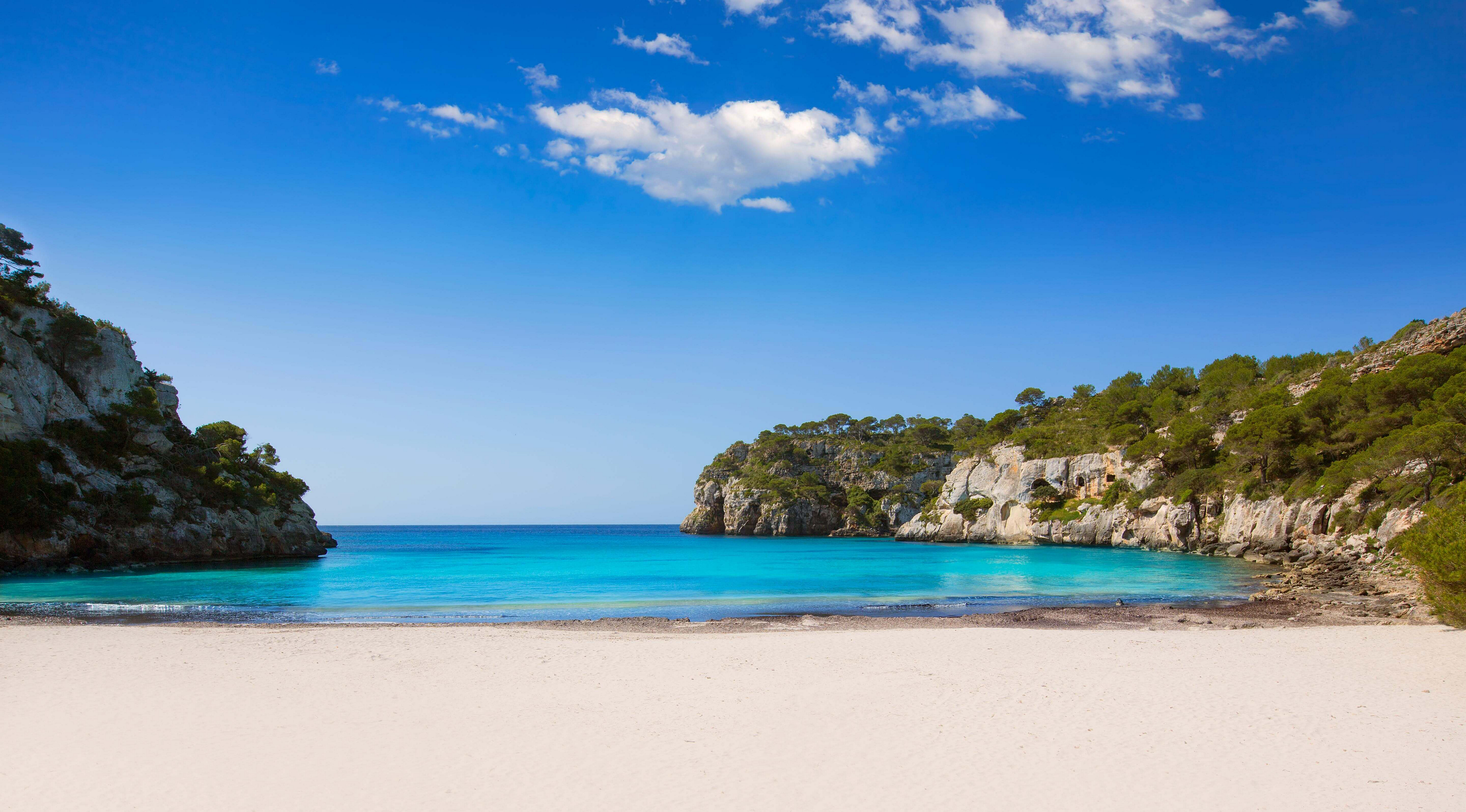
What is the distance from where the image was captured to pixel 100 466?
39.9 metres

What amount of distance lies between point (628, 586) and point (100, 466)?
104 ft

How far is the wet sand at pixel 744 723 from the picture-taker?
6.34 meters

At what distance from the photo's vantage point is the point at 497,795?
630 centimetres

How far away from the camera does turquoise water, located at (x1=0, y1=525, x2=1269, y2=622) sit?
23.2 meters

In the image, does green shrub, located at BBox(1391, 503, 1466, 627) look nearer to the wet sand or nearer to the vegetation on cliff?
the wet sand

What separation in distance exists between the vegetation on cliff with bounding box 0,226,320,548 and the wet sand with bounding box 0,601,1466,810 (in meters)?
27.7

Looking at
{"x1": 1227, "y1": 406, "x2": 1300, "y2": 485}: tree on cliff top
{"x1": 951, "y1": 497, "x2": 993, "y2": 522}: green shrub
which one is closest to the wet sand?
{"x1": 1227, "y1": 406, "x2": 1300, "y2": 485}: tree on cliff top

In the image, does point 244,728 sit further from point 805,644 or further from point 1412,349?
point 1412,349

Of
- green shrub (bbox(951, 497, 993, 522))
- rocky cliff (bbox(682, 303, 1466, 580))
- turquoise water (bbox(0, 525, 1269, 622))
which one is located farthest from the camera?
green shrub (bbox(951, 497, 993, 522))

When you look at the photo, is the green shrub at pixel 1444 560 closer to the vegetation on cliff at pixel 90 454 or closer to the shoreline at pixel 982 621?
the shoreline at pixel 982 621

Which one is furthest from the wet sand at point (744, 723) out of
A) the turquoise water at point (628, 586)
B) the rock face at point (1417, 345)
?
the rock face at point (1417, 345)

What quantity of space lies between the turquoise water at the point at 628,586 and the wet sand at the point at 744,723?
8.52 metres

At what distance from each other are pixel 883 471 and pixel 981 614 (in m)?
82.0

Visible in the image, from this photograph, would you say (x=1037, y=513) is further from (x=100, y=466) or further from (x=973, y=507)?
(x=100, y=466)
